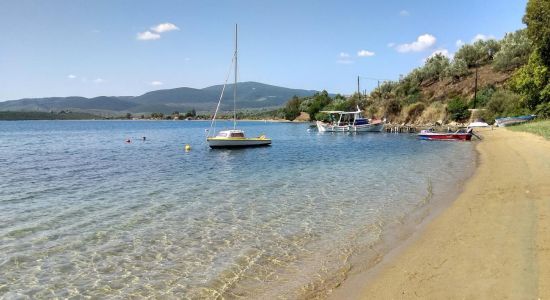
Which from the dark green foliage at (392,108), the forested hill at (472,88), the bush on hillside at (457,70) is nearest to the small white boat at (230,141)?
the forested hill at (472,88)

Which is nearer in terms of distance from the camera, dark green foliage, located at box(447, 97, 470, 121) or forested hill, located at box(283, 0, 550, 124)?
forested hill, located at box(283, 0, 550, 124)

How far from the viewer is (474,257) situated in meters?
9.46

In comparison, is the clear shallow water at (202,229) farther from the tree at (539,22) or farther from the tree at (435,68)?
the tree at (435,68)

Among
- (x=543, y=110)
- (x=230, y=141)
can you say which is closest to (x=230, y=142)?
(x=230, y=141)

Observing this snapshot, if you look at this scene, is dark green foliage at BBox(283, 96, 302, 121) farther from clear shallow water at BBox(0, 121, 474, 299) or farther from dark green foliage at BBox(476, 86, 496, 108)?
clear shallow water at BBox(0, 121, 474, 299)

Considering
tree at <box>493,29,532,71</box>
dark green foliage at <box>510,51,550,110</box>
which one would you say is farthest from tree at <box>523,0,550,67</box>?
tree at <box>493,29,532,71</box>

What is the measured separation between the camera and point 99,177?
25.7 metres

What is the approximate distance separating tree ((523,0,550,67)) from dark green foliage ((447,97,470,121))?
4173 cm

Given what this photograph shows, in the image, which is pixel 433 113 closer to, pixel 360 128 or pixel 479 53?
pixel 360 128

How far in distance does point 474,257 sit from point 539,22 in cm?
4369

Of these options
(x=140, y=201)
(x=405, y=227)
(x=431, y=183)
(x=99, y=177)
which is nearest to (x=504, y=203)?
(x=405, y=227)

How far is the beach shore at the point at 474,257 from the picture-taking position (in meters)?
7.73

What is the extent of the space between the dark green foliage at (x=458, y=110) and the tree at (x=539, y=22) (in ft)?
137

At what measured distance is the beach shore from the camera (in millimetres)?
7730
